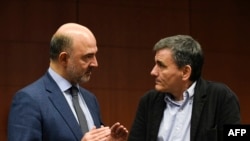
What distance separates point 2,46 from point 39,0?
1.92 feet

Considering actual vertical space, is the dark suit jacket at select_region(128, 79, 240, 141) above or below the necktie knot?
below

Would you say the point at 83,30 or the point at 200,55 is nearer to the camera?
the point at 83,30

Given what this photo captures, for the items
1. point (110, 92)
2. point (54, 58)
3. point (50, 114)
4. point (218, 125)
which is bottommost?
point (110, 92)

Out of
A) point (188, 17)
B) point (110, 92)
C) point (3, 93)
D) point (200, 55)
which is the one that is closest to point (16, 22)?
point (3, 93)

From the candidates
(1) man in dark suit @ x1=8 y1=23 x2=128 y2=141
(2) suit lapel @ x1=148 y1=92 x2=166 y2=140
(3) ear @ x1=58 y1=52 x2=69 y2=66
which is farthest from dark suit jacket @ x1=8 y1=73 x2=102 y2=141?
(2) suit lapel @ x1=148 y1=92 x2=166 y2=140

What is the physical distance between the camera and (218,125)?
2.81 m

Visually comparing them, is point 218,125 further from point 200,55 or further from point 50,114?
point 50,114

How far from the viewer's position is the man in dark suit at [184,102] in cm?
280

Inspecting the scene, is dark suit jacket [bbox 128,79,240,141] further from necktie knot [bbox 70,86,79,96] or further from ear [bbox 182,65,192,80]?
necktie knot [bbox 70,86,79,96]

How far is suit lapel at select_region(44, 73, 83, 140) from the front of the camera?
8.03 feet

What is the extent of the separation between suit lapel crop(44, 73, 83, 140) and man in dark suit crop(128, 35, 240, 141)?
54cm

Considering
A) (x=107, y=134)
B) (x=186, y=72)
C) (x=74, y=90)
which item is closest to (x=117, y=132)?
(x=107, y=134)

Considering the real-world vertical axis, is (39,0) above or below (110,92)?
above

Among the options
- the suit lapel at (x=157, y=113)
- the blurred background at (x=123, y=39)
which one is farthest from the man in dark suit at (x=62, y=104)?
the blurred background at (x=123, y=39)
